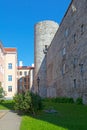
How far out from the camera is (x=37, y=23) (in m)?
65.9

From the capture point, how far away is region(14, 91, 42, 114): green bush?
50.7ft

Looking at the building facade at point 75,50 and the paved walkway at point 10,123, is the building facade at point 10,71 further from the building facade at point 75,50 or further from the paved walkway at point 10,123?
the paved walkway at point 10,123

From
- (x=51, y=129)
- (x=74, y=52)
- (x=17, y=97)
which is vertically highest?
(x=74, y=52)

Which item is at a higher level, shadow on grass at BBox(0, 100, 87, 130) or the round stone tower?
the round stone tower

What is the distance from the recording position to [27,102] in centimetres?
1545

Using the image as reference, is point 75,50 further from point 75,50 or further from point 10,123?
point 10,123

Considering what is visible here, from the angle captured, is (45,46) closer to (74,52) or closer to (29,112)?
(74,52)

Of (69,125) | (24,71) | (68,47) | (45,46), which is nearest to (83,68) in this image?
(68,47)

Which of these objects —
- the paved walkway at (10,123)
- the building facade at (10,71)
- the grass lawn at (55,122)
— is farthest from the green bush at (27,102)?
the building facade at (10,71)

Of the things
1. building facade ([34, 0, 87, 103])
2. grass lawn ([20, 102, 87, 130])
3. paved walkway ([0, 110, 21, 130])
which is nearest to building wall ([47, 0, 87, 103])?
building facade ([34, 0, 87, 103])

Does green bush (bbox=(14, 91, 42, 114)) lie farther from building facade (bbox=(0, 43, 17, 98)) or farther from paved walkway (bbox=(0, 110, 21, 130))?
building facade (bbox=(0, 43, 17, 98))

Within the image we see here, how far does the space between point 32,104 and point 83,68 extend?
14.2 m

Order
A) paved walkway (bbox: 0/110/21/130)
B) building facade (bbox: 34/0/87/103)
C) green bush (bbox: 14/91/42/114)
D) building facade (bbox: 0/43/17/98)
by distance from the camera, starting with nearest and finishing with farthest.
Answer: paved walkway (bbox: 0/110/21/130) < green bush (bbox: 14/91/42/114) < building facade (bbox: 34/0/87/103) < building facade (bbox: 0/43/17/98)

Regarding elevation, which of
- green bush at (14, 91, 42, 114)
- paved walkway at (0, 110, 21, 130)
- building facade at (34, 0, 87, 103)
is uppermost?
building facade at (34, 0, 87, 103)
